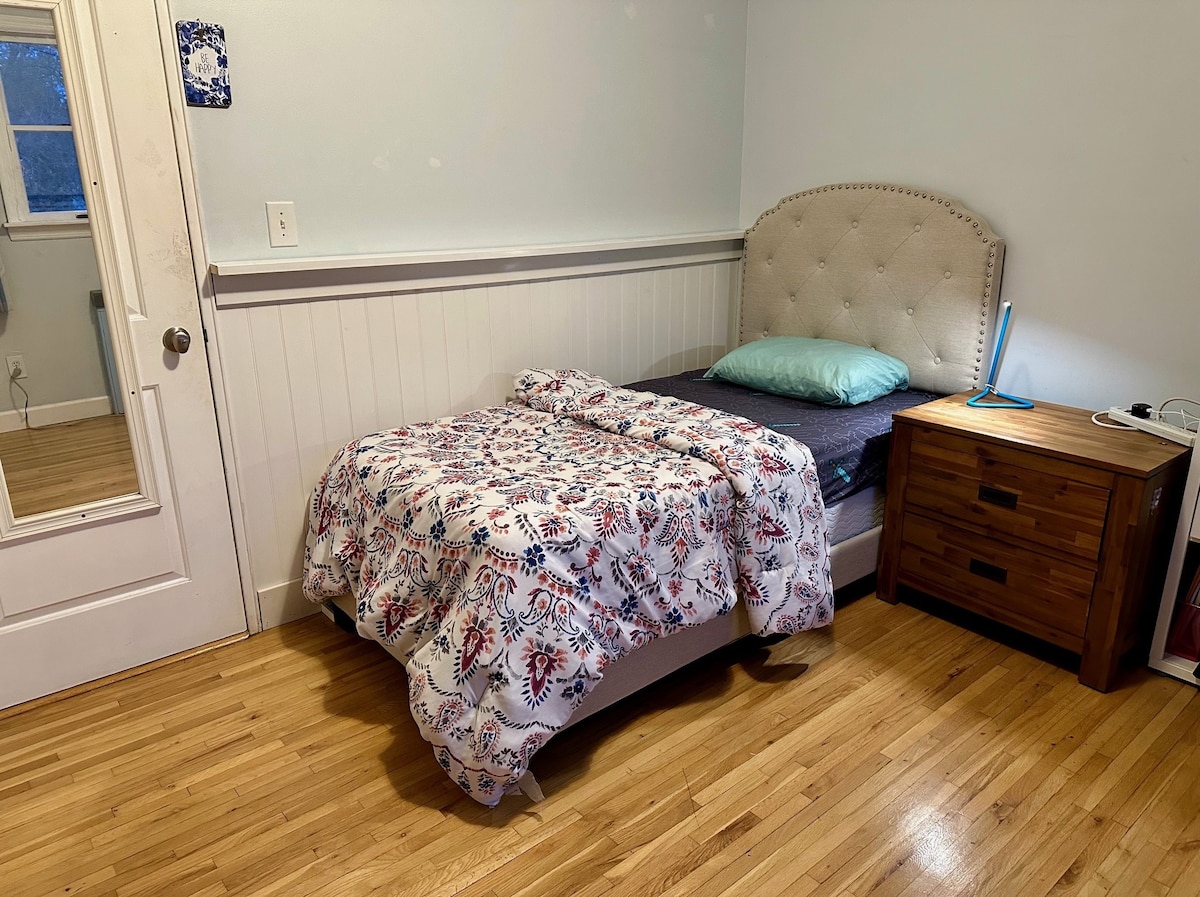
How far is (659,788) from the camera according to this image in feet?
5.84

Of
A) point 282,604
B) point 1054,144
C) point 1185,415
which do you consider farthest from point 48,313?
point 1185,415

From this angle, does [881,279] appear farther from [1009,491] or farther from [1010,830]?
[1010,830]

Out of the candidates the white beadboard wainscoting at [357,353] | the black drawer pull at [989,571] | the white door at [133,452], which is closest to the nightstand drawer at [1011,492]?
the black drawer pull at [989,571]

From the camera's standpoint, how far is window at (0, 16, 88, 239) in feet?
6.00

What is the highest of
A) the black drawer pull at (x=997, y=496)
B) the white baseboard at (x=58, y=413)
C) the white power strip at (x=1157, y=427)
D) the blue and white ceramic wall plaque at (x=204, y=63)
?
the blue and white ceramic wall plaque at (x=204, y=63)

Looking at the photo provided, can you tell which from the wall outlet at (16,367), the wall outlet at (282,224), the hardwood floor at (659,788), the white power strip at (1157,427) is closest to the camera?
the hardwood floor at (659,788)

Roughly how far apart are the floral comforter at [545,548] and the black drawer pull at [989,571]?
0.44 metres

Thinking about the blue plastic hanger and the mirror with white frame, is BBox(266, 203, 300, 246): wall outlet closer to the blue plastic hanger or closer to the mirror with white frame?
the mirror with white frame

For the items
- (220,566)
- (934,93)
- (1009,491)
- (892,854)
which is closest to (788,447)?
(1009,491)

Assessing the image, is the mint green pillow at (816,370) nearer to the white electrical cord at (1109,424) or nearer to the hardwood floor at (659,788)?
the white electrical cord at (1109,424)

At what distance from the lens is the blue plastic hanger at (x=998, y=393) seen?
8.11 feet

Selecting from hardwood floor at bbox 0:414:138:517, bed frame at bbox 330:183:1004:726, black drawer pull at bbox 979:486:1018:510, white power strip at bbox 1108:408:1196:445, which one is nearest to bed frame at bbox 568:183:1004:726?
bed frame at bbox 330:183:1004:726

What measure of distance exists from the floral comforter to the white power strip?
842 millimetres

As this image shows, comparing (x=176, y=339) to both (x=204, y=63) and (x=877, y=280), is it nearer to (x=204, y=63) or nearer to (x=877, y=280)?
(x=204, y=63)
